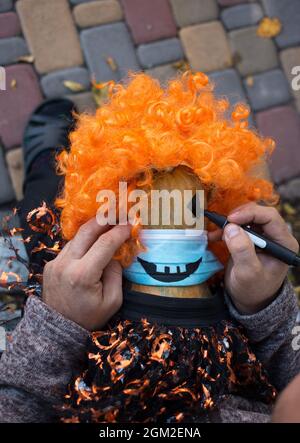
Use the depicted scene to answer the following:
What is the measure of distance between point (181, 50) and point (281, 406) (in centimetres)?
183

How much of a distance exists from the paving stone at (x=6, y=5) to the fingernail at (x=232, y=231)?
1.56m

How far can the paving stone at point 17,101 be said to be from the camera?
211 centimetres

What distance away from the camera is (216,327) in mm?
1304

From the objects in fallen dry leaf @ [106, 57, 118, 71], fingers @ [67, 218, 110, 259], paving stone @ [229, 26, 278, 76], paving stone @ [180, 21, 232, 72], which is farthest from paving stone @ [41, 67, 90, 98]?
fingers @ [67, 218, 110, 259]

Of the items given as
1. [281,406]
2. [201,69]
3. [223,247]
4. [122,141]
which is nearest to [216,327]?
[223,247]

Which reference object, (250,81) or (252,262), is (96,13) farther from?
(252,262)

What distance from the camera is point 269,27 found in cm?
241

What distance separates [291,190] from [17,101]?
51.5 inches

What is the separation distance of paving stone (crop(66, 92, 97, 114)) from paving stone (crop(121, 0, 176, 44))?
1.18 feet

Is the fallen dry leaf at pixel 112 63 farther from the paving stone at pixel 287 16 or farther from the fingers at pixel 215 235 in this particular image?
the fingers at pixel 215 235

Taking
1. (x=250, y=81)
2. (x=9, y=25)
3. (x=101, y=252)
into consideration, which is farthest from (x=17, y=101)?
(x=101, y=252)

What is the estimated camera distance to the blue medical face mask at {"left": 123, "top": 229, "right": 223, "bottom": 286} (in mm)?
1236

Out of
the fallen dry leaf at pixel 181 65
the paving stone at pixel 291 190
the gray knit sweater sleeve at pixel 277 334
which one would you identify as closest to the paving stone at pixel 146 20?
the fallen dry leaf at pixel 181 65
